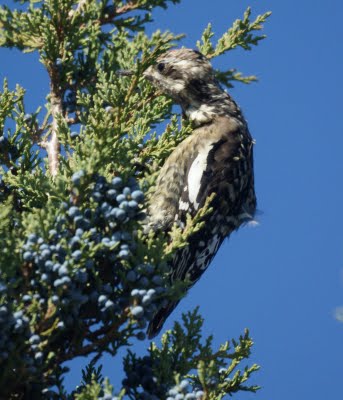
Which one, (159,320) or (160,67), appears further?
(160,67)

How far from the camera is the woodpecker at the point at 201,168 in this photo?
508 cm

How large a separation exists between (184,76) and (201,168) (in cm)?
70

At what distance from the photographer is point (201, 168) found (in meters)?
5.12

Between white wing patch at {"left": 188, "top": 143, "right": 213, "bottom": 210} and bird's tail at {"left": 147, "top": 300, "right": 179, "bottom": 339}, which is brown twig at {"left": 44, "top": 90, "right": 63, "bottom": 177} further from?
bird's tail at {"left": 147, "top": 300, "right": 179, "bottom": 339}

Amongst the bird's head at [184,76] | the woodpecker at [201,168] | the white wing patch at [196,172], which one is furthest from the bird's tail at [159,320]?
the bird's head at [184,76]

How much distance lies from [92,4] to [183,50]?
91 centimetres

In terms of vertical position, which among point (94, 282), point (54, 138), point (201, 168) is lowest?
point (94, 282)

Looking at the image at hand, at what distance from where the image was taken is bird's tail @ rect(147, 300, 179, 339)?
16.7 feet

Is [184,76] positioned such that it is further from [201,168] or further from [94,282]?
[94,282]

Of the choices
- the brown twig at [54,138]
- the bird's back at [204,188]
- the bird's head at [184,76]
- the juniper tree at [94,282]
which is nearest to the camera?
the juniper tree at [94,282]

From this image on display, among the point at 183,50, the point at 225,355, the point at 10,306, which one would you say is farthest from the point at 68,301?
the point at 183,50

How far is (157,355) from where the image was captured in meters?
3.92

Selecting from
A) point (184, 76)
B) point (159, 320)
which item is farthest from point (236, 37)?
point (159, 320)

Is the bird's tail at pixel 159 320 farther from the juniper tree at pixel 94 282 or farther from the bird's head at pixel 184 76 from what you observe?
the bird's head at pixel 184 76
